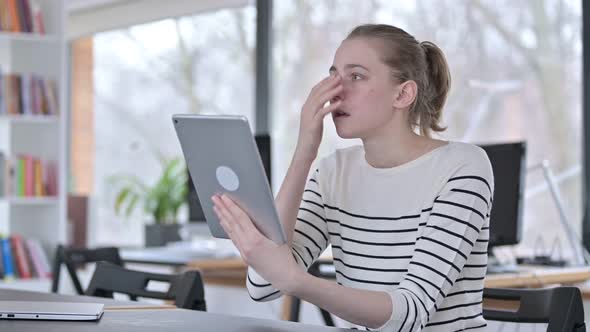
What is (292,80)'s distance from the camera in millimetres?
5121

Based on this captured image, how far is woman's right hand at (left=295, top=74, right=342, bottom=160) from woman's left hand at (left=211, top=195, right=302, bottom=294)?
306mm

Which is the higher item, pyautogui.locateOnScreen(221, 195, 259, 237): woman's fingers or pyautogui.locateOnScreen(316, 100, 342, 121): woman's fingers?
pyautogui.locateOnScreen(316, 100, 342, 121): woman's fingers

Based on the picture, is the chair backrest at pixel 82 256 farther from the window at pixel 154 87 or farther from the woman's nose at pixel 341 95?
the window at pixel 154 87

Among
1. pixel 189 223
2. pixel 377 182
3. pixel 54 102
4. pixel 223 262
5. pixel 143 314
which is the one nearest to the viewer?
pixel 143 314

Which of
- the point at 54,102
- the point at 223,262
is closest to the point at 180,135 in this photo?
the point at 223,262

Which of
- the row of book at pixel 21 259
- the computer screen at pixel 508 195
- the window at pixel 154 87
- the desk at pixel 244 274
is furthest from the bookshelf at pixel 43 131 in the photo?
the computer screen at pixel 508 195

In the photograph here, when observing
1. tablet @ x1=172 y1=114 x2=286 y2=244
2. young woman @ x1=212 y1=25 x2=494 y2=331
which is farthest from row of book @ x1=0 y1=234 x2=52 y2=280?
tablet @ x1=172 y1=114 x2=286 y2=244

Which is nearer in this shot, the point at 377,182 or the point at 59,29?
the point at 377,182

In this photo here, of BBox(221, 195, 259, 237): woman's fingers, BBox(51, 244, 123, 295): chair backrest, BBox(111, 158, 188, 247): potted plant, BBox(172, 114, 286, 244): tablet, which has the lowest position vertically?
BBox(111, 158, 188, 247): potted plant

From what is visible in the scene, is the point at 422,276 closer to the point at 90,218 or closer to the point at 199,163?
the point at 199,163

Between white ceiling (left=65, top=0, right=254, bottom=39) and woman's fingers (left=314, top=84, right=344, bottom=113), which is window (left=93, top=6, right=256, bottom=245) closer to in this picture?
white ceiling (left=65, top=0, right=254, bottom=39)

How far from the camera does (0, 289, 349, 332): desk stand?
158 cm

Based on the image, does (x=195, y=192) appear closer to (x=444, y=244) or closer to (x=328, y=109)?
(x=328, y=109)

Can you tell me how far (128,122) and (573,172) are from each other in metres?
3.29
